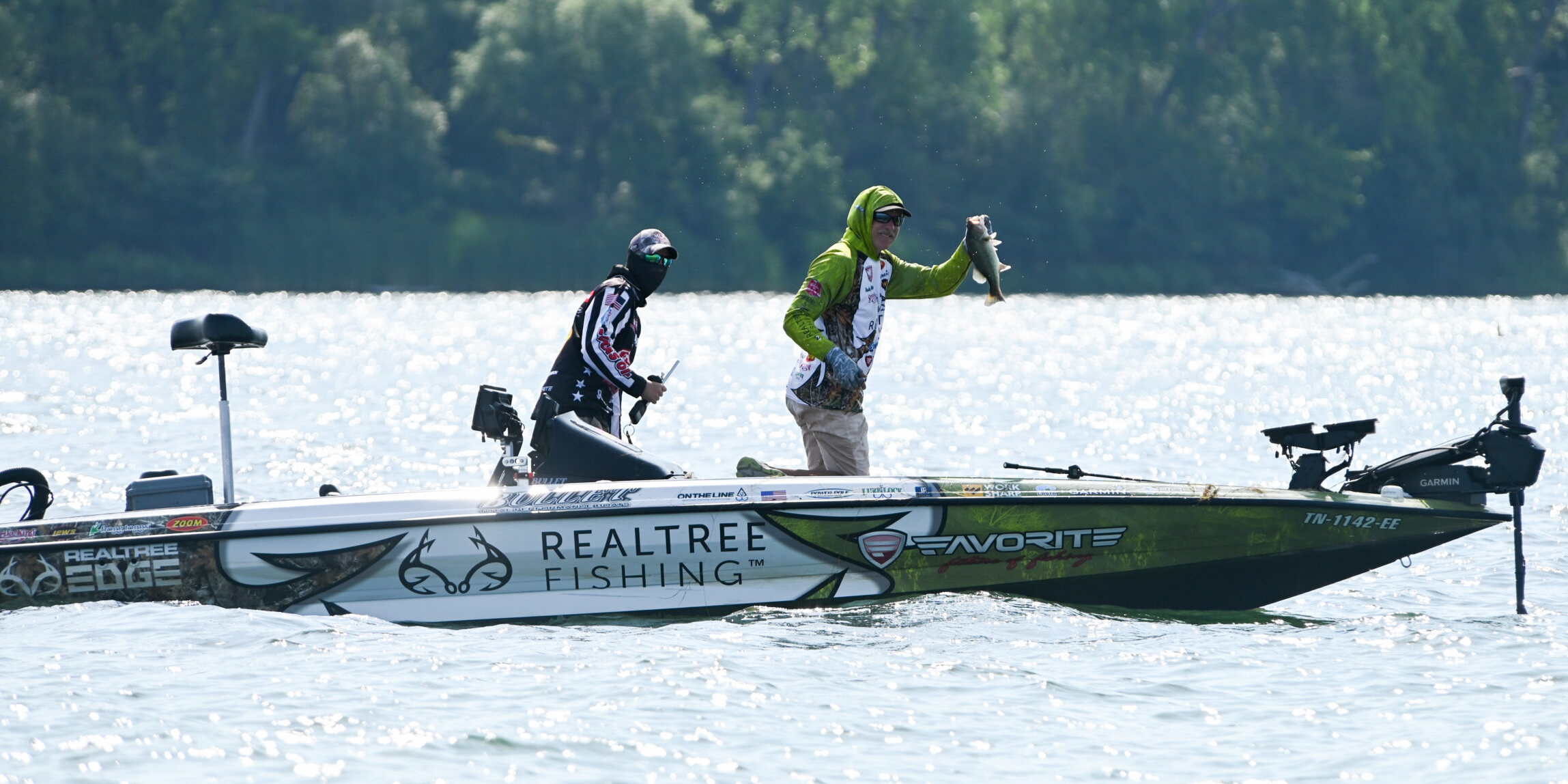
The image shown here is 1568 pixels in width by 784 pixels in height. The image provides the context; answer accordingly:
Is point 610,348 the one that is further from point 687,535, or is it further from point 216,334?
point 216,334

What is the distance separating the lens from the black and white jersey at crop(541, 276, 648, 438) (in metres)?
8.41

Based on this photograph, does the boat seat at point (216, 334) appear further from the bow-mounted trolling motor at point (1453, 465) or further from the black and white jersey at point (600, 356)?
the bow-mounted trolling motor at point (1453, 465)

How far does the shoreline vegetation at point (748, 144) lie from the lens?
55.9 meters

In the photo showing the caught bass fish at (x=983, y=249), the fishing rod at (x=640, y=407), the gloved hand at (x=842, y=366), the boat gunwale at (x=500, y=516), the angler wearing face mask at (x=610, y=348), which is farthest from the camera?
the caught bass fish at (x=983, y=249)

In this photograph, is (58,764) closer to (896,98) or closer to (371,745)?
(371,745)

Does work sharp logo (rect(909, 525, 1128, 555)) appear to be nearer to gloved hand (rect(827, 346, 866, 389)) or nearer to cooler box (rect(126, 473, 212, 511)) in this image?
gloved hand (rect(827, 346, 866, 389))

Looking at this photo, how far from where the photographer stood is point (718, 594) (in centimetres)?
830

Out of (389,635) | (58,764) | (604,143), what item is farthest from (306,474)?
(604,143)

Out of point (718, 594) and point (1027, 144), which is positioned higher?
point (1027, 144)

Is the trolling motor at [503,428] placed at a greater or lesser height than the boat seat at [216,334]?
lesser

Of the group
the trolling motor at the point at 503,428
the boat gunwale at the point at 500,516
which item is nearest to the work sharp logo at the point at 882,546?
the boat gunwale at the point at 500,516

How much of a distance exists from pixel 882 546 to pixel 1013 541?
24.3 inches

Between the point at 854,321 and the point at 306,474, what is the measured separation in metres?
9.18

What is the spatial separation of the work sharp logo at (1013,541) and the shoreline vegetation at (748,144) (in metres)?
47.2
